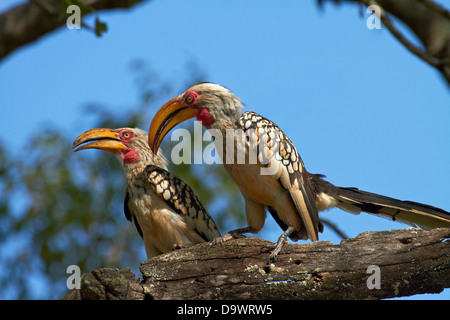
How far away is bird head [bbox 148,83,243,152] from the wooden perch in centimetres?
151

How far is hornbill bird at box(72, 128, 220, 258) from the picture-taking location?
6.41 metres

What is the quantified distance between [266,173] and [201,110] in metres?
1.06

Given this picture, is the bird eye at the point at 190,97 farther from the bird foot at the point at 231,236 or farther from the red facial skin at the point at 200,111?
the bird foot at the point at 231,236

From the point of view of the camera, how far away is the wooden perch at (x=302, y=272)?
4812 millimetres

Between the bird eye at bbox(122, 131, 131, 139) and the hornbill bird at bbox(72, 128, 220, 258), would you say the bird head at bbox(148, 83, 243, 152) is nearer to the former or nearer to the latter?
the hornbill bird at bbox(72, 128, 220, 258)

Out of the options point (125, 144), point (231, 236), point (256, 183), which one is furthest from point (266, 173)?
point (125, 144)

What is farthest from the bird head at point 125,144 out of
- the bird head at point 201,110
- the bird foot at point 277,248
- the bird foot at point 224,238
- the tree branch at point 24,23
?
the tree branch at point 24,23

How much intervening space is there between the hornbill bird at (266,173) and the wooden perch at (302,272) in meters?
0.52

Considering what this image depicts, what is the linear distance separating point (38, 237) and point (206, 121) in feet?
19.3

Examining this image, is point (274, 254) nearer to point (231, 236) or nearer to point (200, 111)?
point (231, 236)

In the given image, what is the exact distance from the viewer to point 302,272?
4.98 metres

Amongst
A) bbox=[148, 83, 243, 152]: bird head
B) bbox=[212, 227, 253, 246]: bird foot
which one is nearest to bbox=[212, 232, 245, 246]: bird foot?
bbox=[212, 227, 253, 246]: bird foot
